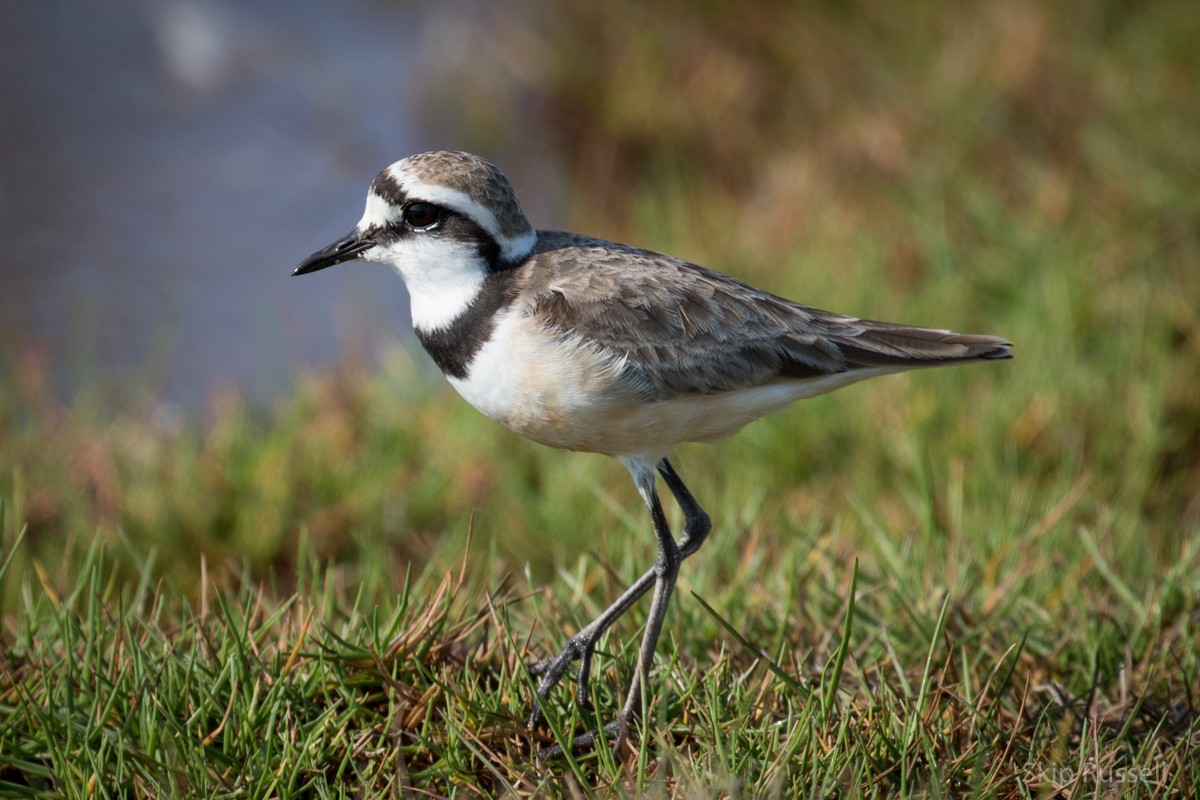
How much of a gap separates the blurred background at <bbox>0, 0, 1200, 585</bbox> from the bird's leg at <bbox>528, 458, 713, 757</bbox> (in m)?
1.39

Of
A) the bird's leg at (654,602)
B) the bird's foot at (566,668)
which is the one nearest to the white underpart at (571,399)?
the bird's leg at (654,602)

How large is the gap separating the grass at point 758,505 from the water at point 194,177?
933mm

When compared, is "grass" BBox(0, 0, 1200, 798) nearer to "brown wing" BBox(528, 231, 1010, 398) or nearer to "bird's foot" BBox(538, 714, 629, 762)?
"bird's foot" BBox(538, 714, 629, 762)

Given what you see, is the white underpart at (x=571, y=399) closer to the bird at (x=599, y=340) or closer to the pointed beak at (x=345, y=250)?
the bird at (x=599, y=340)

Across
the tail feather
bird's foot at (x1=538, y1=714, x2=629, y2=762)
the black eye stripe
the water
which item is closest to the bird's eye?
the black eye stripe

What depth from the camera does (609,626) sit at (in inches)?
161

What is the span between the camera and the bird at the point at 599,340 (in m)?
3.94

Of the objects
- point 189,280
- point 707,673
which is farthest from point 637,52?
point 707,673

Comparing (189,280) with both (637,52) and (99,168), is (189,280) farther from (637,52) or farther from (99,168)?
(637,52)

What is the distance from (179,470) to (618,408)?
303 centimetres

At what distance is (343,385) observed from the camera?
709cm

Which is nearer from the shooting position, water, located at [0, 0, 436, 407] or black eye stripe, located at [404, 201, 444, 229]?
black eye stripe, located at [404, 201, 444, 229]

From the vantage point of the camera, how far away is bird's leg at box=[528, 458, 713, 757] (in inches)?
148

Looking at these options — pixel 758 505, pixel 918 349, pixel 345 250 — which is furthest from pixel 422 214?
pixel 758 505
